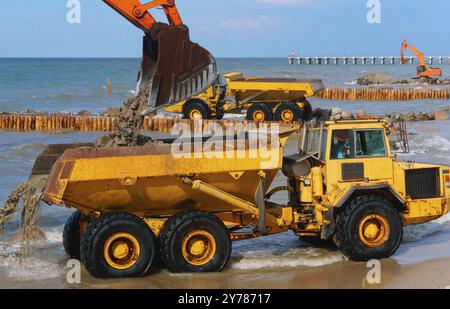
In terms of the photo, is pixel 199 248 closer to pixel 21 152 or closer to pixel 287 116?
pixel 21 152

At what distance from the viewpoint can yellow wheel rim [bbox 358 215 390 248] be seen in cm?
1034

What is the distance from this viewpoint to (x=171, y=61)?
11305 millimetres

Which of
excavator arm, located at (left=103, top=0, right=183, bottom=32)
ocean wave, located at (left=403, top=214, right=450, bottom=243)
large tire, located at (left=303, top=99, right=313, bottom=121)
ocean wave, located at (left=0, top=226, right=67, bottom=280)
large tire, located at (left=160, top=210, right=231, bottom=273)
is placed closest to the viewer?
large tire, located at (left=160, top=210, right=231, bottom=273)

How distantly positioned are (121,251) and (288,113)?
19.9m

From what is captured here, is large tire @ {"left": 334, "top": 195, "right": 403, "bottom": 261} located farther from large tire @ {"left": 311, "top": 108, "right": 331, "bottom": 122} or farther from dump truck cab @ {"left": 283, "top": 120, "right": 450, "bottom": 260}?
large tire @ {"left": 311, "top": 108, "right": 331, "bottom": 122}

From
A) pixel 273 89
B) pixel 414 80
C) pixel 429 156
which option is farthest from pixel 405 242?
pixel 414 80

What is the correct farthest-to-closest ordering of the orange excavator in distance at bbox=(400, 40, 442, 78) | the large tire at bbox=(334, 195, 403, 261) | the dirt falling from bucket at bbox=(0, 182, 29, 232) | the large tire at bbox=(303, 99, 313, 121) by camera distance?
the orange excavator in distance at bbox=(400, 40, 442, 78) → the large tire at bbox=(303, 99, 313, 121) → the dirt falling from bucket at bbox=(0, 182, 29, 232) → the large tire at bbox=(334, 195, 403, 261)

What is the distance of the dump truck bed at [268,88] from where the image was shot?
28391 mm

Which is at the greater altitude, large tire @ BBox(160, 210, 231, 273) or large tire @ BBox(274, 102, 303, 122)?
large tire @ BBox(274, 102, 303, 122)

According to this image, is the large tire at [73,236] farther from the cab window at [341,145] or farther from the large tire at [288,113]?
the large tire at [288,113]

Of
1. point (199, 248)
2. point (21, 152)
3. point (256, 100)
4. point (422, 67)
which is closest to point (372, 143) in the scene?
point (199, 248)

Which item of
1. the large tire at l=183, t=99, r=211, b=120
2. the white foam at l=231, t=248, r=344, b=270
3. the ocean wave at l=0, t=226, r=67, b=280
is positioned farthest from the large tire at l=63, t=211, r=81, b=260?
the large tire at l=183, t=99, r=211, b=120

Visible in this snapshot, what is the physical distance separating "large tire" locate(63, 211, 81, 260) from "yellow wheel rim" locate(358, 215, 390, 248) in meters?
4.13
